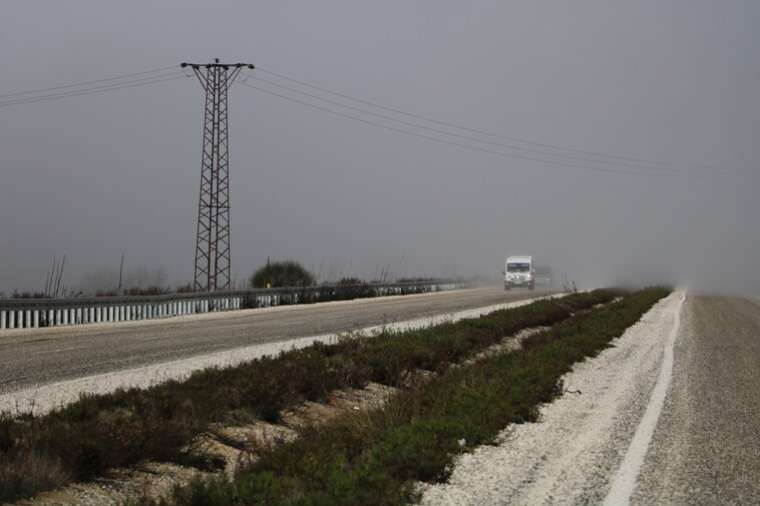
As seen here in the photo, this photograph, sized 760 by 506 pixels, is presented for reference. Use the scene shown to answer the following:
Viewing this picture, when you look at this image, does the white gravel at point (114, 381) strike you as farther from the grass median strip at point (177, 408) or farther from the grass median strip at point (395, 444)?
the grass median strip at point (395, 444)

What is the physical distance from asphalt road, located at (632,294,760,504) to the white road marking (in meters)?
0.08

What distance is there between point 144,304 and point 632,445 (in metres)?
24.0

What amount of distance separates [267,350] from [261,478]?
11.8 meters

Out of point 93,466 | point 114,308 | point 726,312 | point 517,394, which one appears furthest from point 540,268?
point 93,466

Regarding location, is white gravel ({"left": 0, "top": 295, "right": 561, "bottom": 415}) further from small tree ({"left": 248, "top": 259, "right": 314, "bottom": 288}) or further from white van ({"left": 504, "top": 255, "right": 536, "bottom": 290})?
white van ({"left": 504, "top": 255, "right": 536, "bottom": 290})

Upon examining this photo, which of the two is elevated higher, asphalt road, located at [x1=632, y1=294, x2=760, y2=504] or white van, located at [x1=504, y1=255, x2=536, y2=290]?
white van, located at [x1=504, y1=255, x2=536, y2=290]

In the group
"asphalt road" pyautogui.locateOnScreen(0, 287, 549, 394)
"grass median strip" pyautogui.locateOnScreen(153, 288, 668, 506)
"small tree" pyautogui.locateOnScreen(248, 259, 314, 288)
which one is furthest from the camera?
"small tree" pyautogui.locateOnScreen(248, 259, 314, 288)

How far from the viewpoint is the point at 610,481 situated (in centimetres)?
755

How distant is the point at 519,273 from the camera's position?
65812mm

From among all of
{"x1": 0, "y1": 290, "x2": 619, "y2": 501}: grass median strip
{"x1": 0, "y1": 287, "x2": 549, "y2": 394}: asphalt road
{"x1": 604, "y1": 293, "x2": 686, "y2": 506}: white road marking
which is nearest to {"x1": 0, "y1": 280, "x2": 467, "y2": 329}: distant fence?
{"x1": 0, "y1": 287, "x2": 549, "y2": 394}: asphalt road

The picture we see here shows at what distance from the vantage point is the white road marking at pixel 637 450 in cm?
710

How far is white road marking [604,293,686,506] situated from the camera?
7.10 m

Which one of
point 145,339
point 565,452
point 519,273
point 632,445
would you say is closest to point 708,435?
point 632,445

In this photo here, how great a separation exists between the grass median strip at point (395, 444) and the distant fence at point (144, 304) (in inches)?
589
